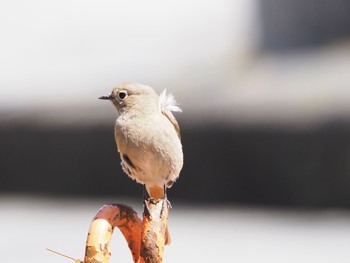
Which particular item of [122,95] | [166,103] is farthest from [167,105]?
[122,95]

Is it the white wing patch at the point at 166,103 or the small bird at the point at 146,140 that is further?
the white wing patch at the point at 166,103

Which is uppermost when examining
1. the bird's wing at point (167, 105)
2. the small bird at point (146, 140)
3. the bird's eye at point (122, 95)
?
the bird's wing at point (167, 105)

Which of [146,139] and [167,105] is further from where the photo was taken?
[167,105]

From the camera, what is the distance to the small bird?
178cm

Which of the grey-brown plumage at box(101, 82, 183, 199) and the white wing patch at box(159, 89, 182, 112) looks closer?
the grey-brown plumage at box(101, 82, 183, 199)

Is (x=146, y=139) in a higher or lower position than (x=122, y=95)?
lower

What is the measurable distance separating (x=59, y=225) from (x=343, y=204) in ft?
5.63

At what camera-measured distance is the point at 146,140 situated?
1803 mm

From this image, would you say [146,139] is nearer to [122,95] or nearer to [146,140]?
[146,140]

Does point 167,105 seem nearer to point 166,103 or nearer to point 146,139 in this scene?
point 166,103

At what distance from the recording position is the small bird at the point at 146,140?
1782 millimetres

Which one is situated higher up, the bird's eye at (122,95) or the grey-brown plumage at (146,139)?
the bird's eye at (122,95)

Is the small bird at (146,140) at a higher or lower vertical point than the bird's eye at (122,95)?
lower

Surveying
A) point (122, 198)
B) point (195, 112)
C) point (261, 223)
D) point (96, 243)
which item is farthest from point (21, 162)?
point (96, 243)
